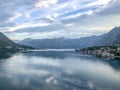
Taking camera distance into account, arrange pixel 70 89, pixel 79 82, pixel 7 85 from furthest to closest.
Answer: pixel 79 82
pixel 7 85
pixel 70 89

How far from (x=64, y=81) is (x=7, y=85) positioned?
24.3 meters

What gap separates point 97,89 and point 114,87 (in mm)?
7599

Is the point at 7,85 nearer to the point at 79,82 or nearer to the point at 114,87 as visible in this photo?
the point at 79,82

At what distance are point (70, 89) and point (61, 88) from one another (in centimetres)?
364

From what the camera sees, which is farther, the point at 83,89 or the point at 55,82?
the point at 55,82

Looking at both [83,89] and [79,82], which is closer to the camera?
[83,89]

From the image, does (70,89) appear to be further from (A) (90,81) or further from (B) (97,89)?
(A) (90,81)

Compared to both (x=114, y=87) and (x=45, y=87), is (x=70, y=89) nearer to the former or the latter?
(x=45, y=87)

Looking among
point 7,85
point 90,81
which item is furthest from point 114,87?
point 7,85

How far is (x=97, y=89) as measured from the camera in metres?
99.2

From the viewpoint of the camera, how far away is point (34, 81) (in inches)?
4540

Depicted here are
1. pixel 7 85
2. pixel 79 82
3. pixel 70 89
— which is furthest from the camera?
pixel 79 82

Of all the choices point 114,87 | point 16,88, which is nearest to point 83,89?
point 114,87

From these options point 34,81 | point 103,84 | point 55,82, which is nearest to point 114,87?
point 103,84
